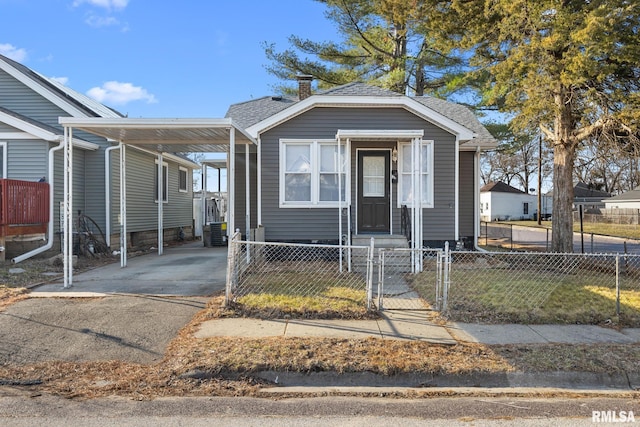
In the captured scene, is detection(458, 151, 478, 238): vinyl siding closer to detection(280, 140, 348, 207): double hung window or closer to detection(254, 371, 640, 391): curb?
detection(280, 140, 348, 207): double hung window

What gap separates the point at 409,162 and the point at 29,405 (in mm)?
9555

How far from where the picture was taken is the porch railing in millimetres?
9844

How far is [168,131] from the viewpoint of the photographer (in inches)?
363

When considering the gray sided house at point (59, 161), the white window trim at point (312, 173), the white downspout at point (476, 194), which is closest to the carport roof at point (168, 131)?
the white window trim at point (312, 173)

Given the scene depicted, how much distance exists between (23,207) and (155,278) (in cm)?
433

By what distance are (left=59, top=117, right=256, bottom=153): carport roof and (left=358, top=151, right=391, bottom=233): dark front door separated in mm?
3083

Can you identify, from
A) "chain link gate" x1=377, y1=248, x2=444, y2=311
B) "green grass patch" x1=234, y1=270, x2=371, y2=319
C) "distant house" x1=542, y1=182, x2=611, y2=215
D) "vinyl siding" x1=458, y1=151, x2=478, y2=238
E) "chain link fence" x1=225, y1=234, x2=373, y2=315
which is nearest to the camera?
"green grass patch" x1=234, y1=270, x2=371, y2=319

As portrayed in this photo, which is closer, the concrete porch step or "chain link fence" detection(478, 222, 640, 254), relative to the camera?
the concrete porch step

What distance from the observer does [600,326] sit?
6.05 m

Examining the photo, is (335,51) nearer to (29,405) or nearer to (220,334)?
(220,334)

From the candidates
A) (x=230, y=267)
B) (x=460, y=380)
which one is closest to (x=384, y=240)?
(x=230, y=267)

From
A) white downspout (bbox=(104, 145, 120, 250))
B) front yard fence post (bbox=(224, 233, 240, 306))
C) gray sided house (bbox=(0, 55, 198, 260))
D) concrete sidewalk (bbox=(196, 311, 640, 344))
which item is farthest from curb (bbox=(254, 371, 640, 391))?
white downspout (bbox=(104, 145, 120, 250))

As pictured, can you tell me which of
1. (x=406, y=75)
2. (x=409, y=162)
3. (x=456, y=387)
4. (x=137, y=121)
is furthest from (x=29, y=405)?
(x=406, y=75)

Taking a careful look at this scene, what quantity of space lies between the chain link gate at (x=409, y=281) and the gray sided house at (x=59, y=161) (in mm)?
8498
